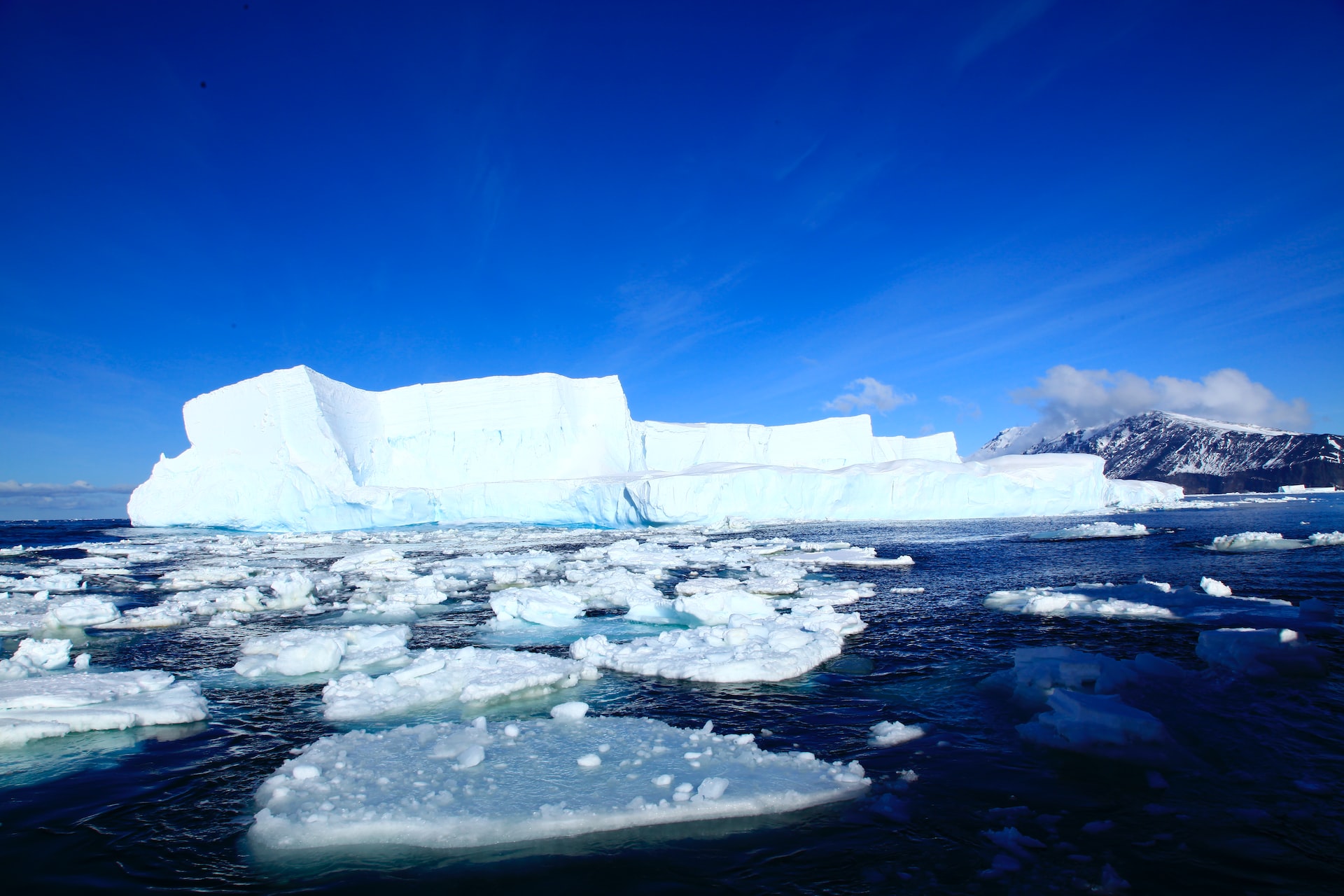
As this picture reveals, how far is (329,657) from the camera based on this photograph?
8.05 metres

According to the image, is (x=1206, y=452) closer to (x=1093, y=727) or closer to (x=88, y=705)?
(x=1093, y=727)

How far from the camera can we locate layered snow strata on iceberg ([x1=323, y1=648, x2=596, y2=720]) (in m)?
6.48

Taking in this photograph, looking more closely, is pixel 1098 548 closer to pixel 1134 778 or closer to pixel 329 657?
pixel 1134 778

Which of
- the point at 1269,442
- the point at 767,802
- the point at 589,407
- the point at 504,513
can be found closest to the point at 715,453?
the point at 589,407

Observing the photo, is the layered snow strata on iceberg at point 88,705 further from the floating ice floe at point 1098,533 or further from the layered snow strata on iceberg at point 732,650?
the floating ice floe at point 1098,533

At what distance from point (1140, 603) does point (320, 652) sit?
1172 centimetres

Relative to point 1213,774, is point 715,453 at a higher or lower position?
higher

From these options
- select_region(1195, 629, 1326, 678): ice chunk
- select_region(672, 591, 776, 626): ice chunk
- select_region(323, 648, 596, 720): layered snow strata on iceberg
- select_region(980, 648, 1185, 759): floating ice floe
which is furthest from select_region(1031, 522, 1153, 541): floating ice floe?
select_region(323, 648, 596, 720): layered snow strata on iceberg

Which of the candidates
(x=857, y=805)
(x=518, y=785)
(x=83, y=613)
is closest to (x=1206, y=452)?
(x=857, y=805)

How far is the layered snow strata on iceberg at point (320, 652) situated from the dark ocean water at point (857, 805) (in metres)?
0.52

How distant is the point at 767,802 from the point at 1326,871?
295 centimetres

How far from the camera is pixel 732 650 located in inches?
311

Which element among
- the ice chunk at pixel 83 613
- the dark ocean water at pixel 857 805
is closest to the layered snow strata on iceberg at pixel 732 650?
the dark ocean water at pixel 857 805

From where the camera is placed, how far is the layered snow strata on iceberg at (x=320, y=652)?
7.87 m
